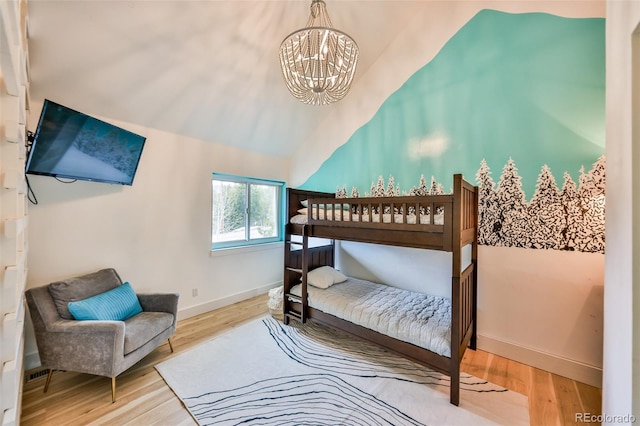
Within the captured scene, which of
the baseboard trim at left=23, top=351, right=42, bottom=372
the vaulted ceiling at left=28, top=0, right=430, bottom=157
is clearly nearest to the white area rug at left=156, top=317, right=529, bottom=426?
the baseboard trim at left=23, top=351, right=42, bottom=372

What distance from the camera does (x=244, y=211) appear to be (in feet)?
13.1

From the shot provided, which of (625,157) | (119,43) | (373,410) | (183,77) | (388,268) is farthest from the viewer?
(388,268)

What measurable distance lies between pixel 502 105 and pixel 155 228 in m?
3.91

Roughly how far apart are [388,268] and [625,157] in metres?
2.32

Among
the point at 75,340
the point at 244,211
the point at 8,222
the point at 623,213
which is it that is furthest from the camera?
the point at 244,211

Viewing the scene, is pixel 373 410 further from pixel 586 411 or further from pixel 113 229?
pixel 113 229

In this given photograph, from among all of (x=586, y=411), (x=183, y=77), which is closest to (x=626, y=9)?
(x=586, y=411)

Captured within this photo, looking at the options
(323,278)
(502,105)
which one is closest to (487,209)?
(502,105)

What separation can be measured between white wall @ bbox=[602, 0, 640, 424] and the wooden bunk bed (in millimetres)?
768

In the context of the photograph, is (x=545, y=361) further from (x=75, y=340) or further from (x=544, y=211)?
(x=75, y=340)

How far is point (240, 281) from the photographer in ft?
12.5

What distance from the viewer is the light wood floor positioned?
68.4 inches

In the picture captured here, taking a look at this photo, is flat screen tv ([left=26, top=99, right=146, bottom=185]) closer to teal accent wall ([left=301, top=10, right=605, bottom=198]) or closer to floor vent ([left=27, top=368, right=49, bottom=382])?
floor vent ([left=27, top=368, right=49, bottom=382])

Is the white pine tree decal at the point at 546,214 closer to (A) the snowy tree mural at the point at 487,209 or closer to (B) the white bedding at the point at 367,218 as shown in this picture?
(A) the snowy tree mural at the point at 487,209
